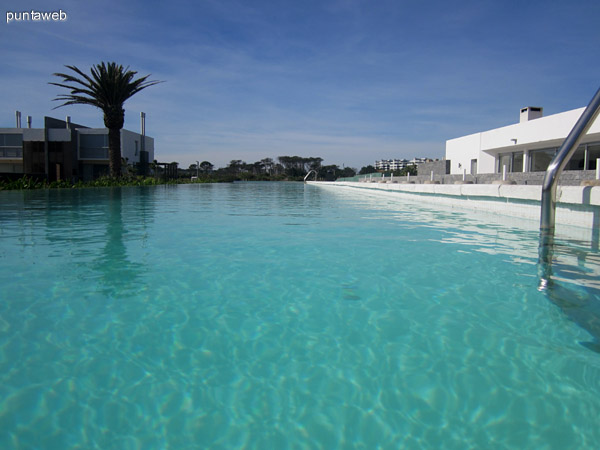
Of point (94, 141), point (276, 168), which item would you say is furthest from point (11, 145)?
point (276, 168)

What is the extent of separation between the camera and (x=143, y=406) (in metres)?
1.87

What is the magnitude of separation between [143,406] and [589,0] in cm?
2120

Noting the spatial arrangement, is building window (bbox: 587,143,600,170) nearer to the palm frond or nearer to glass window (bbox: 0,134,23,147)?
the palm frond

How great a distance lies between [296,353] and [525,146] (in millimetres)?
26235

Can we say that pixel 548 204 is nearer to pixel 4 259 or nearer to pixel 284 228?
pixel 284 228

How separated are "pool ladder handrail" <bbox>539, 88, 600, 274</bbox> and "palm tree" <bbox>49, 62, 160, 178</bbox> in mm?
25417

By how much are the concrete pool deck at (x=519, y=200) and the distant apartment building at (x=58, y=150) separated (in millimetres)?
26592

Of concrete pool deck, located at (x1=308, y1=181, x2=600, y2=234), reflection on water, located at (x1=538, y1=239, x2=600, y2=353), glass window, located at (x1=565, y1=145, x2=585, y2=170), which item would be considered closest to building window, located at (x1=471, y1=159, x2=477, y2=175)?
glass window, located at (x1=565, y1=145, x2=585, y2=170)

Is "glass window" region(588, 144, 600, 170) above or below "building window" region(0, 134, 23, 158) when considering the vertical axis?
below

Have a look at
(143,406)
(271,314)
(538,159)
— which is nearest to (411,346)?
(271,314)

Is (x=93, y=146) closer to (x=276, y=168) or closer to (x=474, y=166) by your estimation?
(x=474, y=166)

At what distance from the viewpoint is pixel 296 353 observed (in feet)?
7.85

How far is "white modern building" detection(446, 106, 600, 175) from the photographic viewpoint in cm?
1947

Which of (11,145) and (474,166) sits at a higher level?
(11,145)
